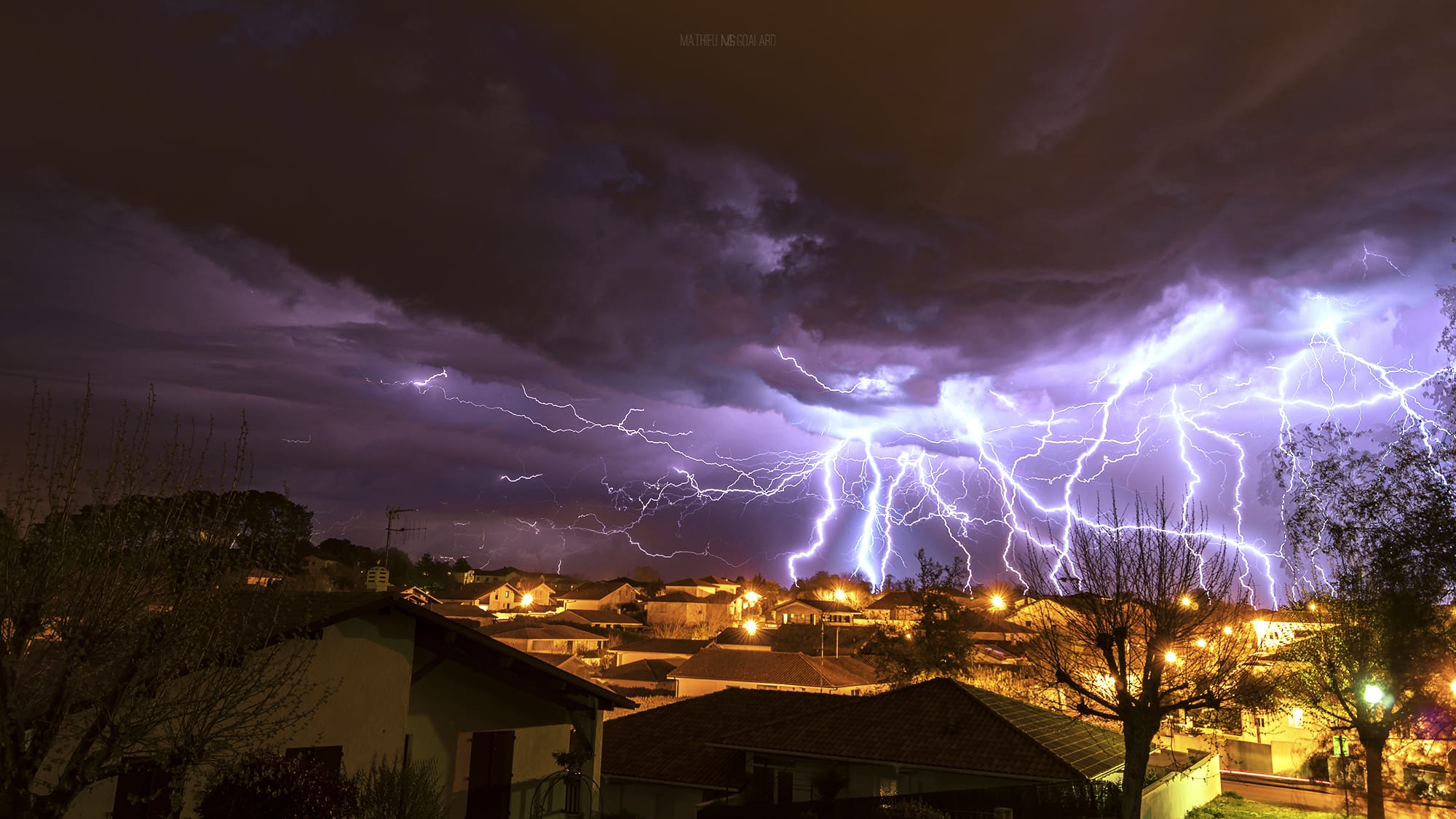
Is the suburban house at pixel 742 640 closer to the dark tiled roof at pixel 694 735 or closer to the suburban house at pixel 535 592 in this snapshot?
the dark tiled roof at pixel 694 735

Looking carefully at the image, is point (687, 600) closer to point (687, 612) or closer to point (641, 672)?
point (687, 612)

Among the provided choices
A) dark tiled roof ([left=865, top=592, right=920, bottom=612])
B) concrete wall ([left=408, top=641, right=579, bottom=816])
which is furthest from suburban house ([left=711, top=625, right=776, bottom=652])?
concrete wall ([left=408, top=641, right=579, bottom=816])

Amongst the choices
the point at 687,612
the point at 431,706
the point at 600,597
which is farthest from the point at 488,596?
the point at 431,706

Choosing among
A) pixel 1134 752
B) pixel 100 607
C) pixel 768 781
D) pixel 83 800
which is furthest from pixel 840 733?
pixel 100 607

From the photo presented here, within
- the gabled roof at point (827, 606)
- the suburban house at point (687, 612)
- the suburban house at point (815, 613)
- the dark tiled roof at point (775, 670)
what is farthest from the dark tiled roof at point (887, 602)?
the dark tiled roof at point (775, 670)

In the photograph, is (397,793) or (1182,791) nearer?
(397,793)

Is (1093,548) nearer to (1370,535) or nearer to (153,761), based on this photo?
(1370,535)
